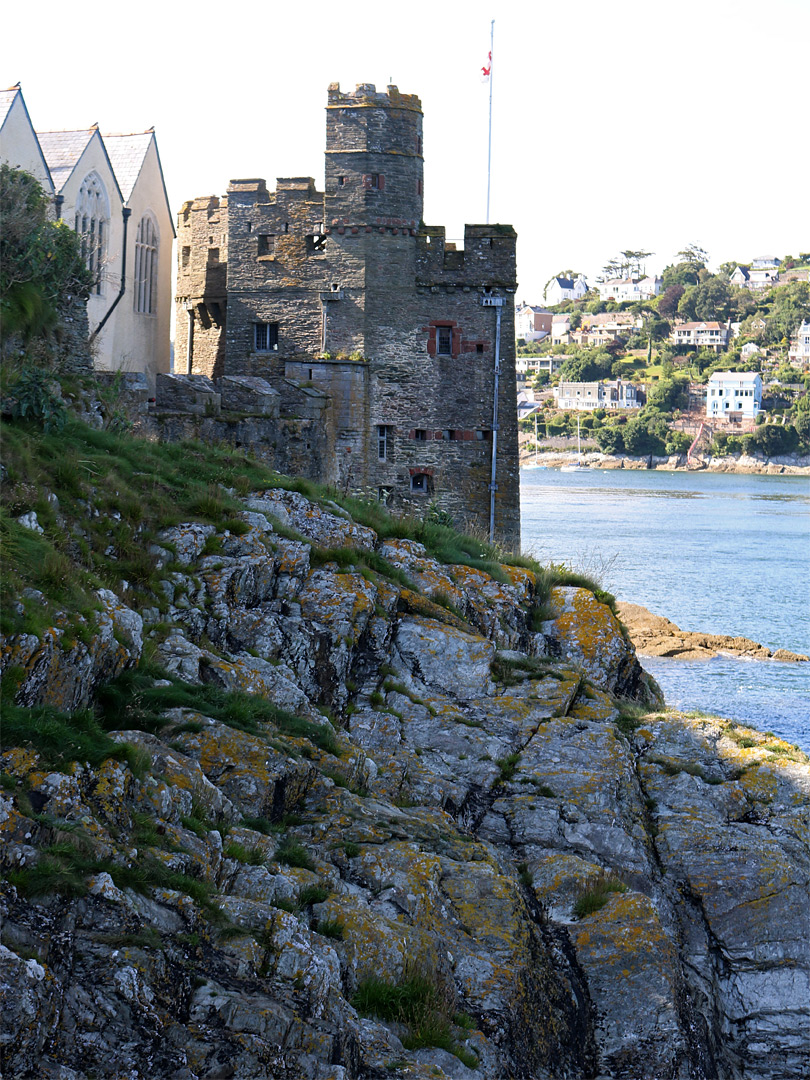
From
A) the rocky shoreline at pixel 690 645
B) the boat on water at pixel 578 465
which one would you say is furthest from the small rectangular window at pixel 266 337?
the boat on water at pixel 578 465

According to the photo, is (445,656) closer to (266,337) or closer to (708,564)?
(266,337)

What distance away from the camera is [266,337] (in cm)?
3297

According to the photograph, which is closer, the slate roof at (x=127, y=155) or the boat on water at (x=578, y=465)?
the slate roof at (x=127, y=155)

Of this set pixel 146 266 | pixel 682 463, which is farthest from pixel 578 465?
pixel 146 266

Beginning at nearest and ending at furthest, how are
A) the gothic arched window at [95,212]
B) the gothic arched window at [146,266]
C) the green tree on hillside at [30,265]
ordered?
the green tree on hillside at [30,265] → the gothic arched window at [95,212] → the gothic arched window at [146,266]

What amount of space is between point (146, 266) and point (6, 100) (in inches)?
316

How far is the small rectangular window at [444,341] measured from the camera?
106 feet

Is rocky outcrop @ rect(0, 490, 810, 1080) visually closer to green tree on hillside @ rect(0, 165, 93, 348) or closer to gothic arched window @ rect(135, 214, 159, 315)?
green tree on hillside @ rect(0, 165, 93, 348)

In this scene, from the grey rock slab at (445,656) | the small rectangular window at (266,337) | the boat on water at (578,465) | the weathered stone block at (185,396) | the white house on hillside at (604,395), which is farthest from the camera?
the white house on hillside at (604,395)

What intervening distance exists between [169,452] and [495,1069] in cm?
1008

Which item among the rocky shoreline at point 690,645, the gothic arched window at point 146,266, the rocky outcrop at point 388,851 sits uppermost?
the gothic arched window at point 146,266

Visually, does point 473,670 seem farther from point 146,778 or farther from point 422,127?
point 422,127

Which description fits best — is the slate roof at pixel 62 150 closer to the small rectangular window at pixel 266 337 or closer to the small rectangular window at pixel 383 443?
the small rectangular window at pixel 266 337

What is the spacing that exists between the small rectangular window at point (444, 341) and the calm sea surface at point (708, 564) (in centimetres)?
731
